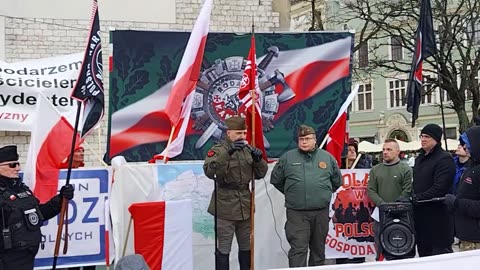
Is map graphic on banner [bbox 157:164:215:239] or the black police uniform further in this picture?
map graphic on banner [bbox 157:164:215:239]

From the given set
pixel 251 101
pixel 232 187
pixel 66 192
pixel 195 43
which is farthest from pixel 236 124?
Answer: pixel 66 192

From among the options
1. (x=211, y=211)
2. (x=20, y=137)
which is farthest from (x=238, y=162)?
(x=20, y=137)

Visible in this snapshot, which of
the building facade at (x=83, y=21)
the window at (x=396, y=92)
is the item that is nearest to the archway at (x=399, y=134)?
the window at (x=396, y=92)

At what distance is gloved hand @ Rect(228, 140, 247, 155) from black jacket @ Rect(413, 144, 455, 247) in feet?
6.49

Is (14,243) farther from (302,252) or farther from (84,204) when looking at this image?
(302,252)

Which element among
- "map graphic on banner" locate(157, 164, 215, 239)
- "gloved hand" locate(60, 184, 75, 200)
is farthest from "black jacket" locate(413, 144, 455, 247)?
"gloved hand" locate(60, 184, 75, 200)

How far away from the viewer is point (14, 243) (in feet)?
17.6

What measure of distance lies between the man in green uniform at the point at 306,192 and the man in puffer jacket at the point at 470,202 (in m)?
1.40

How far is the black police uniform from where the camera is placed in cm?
533

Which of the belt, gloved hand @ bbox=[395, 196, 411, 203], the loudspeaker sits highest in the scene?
the belt

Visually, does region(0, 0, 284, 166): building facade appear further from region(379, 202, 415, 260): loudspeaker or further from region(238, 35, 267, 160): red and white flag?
region(379, 202, 415, 260): loudspeaker

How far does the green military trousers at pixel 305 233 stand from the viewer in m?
7.04

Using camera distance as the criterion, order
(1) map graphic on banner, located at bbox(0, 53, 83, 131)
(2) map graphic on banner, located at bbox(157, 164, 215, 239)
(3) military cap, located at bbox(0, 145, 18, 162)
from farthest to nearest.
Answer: (1) map graphic on banner, located at bbox(0, 53, 83, 131)
(2) map graphic on banner, located at bbox(157, 164, 215, 239)
(3) military cap, located at bbox(0, 145, 18, 162)

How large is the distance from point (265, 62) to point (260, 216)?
7.37 feet
